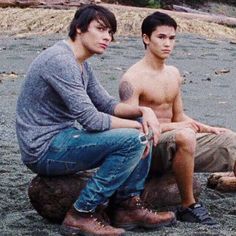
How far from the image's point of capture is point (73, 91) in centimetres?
470

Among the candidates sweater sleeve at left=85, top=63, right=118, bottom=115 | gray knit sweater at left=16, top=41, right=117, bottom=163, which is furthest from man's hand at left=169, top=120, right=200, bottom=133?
gray knit sweater at left=16, top=41, right=117, bottom=163

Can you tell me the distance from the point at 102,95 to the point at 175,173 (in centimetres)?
62

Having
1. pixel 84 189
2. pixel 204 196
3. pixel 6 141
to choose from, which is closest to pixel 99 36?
pixel 84 189

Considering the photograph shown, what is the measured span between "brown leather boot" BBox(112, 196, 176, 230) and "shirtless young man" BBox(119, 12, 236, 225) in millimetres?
211

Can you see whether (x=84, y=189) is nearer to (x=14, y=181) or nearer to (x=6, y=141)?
(x=14, y=181)

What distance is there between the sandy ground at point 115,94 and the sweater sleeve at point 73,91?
2.10 feet

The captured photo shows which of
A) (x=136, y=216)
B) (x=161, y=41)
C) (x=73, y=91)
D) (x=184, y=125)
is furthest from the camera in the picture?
(x=161, y=41)

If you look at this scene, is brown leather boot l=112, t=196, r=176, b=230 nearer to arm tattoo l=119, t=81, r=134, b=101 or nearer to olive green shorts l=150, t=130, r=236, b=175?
olive green shorts l=150, t=130, r=236, b=175

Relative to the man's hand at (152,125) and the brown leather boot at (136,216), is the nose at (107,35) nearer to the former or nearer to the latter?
the man's hand at (152,125)

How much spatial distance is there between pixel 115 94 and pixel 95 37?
5921mm

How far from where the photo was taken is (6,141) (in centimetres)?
775

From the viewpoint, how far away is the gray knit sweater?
15.4 ft

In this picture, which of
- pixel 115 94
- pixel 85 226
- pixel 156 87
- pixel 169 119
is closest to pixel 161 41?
pixel 156 87

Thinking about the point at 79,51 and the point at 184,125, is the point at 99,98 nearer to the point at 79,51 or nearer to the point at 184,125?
the point at 79,51
